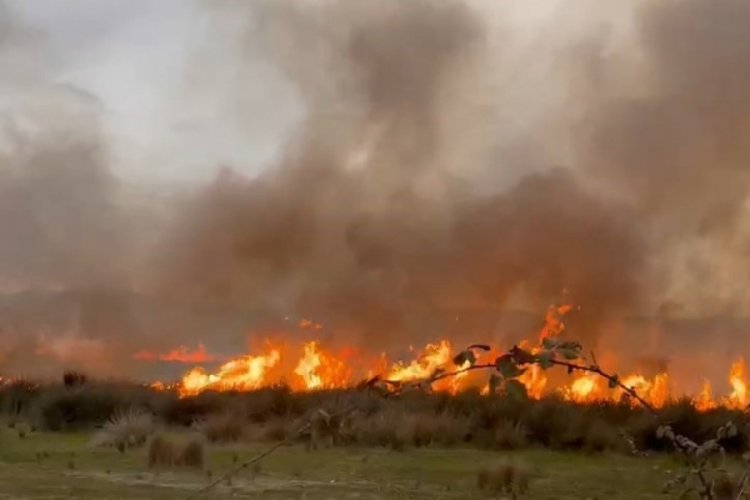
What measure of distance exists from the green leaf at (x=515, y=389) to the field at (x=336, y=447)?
15.0 feet

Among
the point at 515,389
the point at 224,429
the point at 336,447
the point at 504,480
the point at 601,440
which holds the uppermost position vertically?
the point at 224,429

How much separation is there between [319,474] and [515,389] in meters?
11.6

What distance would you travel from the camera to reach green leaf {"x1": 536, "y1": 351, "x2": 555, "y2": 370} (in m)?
2.09

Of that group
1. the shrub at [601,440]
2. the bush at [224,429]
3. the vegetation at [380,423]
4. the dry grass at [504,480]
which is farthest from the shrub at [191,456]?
the shrub at [601,440]

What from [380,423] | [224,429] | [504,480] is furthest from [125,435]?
[504,480]

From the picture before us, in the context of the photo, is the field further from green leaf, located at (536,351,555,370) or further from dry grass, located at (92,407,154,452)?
green leaf, located at (536,351,555,370)

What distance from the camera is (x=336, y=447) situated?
17359 mm

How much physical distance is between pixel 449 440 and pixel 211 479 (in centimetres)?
745

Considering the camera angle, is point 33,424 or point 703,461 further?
point 33,424

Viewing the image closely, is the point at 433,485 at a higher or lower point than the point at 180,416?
lower

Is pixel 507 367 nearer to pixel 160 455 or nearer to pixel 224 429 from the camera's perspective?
pixel 160 455

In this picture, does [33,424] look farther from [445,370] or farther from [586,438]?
[445,370]

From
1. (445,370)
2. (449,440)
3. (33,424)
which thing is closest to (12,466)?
(449,440)

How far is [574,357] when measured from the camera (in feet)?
6.96
